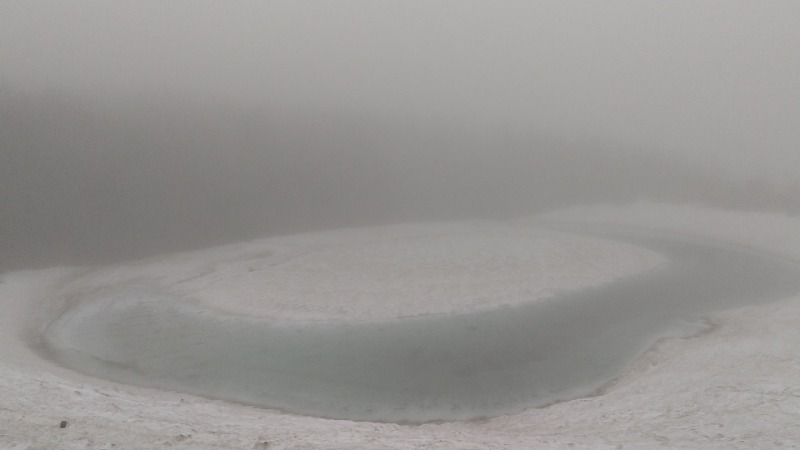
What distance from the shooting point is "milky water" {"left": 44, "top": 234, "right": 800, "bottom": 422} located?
1396 centimetres

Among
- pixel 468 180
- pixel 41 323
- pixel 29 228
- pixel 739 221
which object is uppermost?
pixel 468 180

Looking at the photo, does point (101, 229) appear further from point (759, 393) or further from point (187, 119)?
point (759, 393)

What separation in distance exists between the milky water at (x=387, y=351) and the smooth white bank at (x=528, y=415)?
3.63 feet

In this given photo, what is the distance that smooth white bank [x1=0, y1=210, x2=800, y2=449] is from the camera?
9594 millimetres

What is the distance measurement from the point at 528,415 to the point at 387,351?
5.49m

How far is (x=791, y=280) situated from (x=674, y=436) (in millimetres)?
20960

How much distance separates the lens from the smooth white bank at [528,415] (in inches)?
378

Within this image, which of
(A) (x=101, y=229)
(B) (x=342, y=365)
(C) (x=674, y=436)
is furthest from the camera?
(A) (x=101, y=229)

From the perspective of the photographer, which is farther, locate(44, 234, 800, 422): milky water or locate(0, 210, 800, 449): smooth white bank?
locate(44, 234, 800, 422): milky water

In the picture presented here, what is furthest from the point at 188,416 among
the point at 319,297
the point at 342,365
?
the point at 319,297

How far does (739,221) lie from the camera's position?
1588 inches

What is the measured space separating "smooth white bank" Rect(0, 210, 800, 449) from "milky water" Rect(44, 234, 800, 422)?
1105 millimetres

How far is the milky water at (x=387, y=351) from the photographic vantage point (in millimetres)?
13961

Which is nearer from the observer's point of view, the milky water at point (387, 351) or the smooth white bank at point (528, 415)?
the smooth white bank at point (528, 415)
